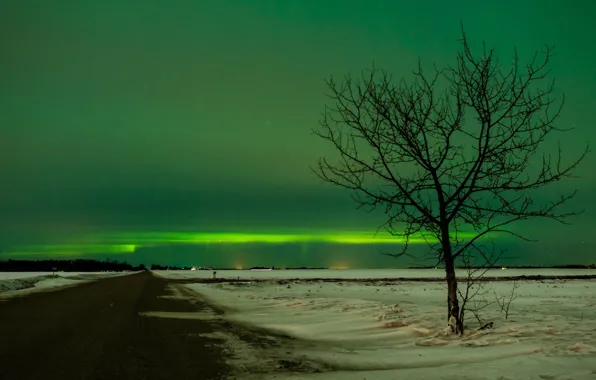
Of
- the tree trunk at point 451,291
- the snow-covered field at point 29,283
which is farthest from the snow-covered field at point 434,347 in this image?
the snow-covered field at point 29,283

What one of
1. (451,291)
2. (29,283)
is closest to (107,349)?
(451,291)

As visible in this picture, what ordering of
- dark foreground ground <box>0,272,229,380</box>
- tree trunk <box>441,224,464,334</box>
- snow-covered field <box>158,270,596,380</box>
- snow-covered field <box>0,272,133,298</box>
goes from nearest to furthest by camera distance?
snow-covered field <box>158,270,596,380</box>
dark foreground ground <box>0,272,229,380</box>
tree trunk <box>441,224,464,334</box>
snow-covered field <box>0,272,133,298</box>

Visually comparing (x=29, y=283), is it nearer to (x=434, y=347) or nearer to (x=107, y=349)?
(x=107, y=349)

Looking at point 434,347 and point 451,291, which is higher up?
point 451,291

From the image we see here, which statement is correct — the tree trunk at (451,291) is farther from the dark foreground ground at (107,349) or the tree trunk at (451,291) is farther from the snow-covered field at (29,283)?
the snow-covered field at (29,283)

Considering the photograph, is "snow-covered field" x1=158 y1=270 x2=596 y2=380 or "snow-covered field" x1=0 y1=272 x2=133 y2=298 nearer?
"snow-covered field" x1=158 y1=270 x2=596 y2=380

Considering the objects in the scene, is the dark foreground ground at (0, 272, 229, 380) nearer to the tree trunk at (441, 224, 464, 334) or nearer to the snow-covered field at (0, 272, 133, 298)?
the tree trunk at (441, 224, 464, 334)

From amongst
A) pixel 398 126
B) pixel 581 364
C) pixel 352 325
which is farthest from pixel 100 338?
pixel 581 364

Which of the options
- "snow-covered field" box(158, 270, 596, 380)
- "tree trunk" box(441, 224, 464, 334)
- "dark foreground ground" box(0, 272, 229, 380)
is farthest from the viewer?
"tree trunk" box(441, 224, 464, 334)

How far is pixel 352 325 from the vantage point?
593 inches

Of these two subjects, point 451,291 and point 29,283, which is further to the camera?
point 29,283

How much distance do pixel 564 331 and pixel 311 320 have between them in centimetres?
813

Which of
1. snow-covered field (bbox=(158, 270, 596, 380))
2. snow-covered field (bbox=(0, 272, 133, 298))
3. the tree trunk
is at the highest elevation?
the tree trunk

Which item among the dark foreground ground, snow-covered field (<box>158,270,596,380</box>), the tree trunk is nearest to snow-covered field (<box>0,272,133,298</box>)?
the dark foreground ground
